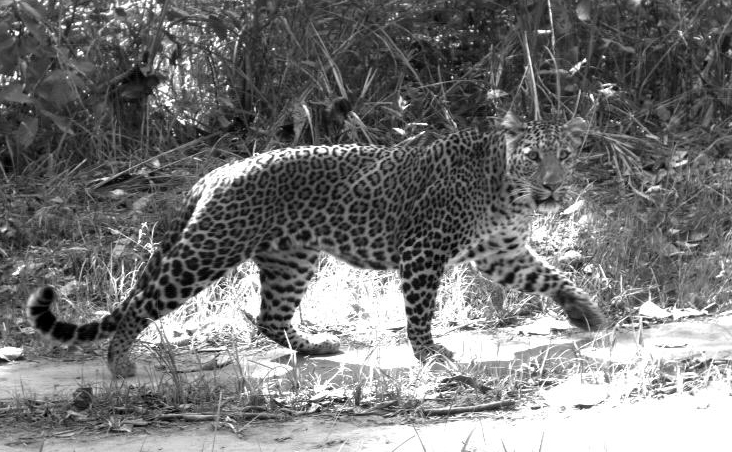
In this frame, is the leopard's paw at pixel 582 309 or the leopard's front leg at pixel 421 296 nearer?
the leopard's front leg at pixel 421 296

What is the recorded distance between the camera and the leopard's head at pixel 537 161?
6590 millimetres

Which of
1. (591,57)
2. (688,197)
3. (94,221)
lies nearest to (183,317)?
(94,221)

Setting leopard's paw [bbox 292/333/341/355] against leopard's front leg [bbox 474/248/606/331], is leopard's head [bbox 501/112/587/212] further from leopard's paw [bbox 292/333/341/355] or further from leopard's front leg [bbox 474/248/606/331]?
leopard's paw [bbox 292/333/341/355]

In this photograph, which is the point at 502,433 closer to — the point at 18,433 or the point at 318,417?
the point at 318,417

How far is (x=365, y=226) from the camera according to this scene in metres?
6.73

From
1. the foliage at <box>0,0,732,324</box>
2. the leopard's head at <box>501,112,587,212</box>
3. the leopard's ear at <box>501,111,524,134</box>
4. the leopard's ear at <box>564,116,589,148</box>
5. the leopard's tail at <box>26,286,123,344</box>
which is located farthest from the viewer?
the foliage at <box>0,0,732,324</box>

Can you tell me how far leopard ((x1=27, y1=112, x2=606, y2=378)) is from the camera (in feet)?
20.7

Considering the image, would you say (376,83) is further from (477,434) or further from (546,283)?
(477,434)

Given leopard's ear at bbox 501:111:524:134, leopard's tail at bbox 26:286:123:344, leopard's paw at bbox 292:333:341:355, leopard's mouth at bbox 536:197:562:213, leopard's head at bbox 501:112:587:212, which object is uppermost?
leopard's ear at bbox 501:111:524:134

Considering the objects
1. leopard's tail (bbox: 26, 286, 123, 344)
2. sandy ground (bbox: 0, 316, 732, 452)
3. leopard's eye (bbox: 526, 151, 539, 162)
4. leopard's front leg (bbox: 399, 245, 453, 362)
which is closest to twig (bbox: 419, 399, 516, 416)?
sandy ground (bbox: 0, 316, 732, 452)

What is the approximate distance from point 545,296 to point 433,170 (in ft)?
4.29

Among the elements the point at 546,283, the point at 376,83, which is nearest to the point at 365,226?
the point at 546,283

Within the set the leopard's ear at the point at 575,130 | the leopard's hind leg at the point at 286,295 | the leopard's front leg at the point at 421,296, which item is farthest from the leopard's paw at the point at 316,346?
the leopard's ear at the point at 575,130

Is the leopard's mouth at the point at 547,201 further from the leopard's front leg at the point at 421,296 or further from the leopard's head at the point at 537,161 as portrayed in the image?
the leopard's front leg at the point at 421,296
